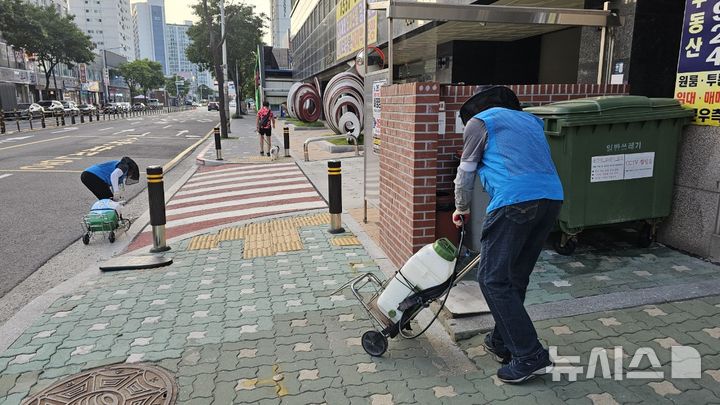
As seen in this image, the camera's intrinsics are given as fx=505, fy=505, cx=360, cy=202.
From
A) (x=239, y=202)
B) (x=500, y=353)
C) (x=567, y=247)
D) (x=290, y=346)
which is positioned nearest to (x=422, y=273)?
(x=500, y=353)

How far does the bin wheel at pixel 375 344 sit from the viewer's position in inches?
139

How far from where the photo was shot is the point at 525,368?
3096 millimetres

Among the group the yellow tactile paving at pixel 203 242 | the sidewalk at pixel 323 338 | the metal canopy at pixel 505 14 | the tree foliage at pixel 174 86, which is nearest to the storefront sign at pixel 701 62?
the metal canopy at pixel 505 14

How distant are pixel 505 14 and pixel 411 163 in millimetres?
2439

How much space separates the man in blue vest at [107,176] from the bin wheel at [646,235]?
656 cm

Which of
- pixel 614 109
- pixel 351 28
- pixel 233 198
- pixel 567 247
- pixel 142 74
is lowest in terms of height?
pixel 233 198

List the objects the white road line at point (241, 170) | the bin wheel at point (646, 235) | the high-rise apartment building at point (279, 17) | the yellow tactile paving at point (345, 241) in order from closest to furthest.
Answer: the bin wheel at point (646, 235), the yellow tactile paving at point (345, 241), the white road line at point (241, 170), the high-rise apartment building at point (279, 17)

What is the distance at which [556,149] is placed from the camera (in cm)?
489

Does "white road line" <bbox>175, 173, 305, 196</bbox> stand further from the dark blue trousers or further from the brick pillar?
the dark blue trousers

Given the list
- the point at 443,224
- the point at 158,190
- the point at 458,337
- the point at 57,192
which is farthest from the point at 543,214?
the point at 57,192

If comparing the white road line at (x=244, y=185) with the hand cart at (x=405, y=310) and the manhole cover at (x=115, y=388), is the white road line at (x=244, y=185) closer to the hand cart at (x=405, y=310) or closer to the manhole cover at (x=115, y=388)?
the manhole cover at (x=115, y=388)

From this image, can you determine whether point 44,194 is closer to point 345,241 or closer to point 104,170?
point 104,170

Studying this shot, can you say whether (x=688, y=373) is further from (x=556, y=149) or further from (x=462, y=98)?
(x=462, y=98)

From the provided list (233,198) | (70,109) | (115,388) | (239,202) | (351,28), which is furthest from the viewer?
(70,109)
